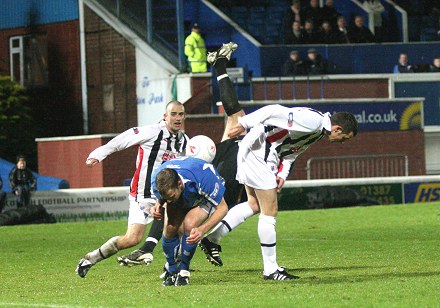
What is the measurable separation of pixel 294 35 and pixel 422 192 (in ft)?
23.5

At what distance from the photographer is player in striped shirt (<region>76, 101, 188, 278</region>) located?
1300 cm

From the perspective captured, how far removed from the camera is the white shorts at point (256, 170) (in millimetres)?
12281

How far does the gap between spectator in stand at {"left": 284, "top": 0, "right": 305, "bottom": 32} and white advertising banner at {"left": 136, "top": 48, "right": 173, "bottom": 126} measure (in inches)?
149

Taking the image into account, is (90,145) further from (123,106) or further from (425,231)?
(425,231)

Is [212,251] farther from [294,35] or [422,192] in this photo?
[294,35]

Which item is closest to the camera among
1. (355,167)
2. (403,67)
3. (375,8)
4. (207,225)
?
(207,225)

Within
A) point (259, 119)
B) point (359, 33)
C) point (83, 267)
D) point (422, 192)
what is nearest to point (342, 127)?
point (259, 119)

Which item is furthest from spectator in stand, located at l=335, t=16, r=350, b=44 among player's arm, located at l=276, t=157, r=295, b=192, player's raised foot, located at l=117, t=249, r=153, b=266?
player's raised foot, located at l=117, t=249, r=153, b=266

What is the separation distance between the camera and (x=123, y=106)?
3362 cm

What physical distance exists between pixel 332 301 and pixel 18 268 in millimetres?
5974

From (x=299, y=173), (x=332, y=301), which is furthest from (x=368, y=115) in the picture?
(x=332, y=301)

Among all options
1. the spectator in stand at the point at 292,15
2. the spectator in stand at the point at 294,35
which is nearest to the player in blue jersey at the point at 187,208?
the spectator in stand at the point at 294,35

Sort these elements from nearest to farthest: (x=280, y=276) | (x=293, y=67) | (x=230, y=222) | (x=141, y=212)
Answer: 1. (x=280, y=276)
2. (x=141, y=212)
3. (x=230, y=222)
4. (x=293, y=67)

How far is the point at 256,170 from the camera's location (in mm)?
12312
